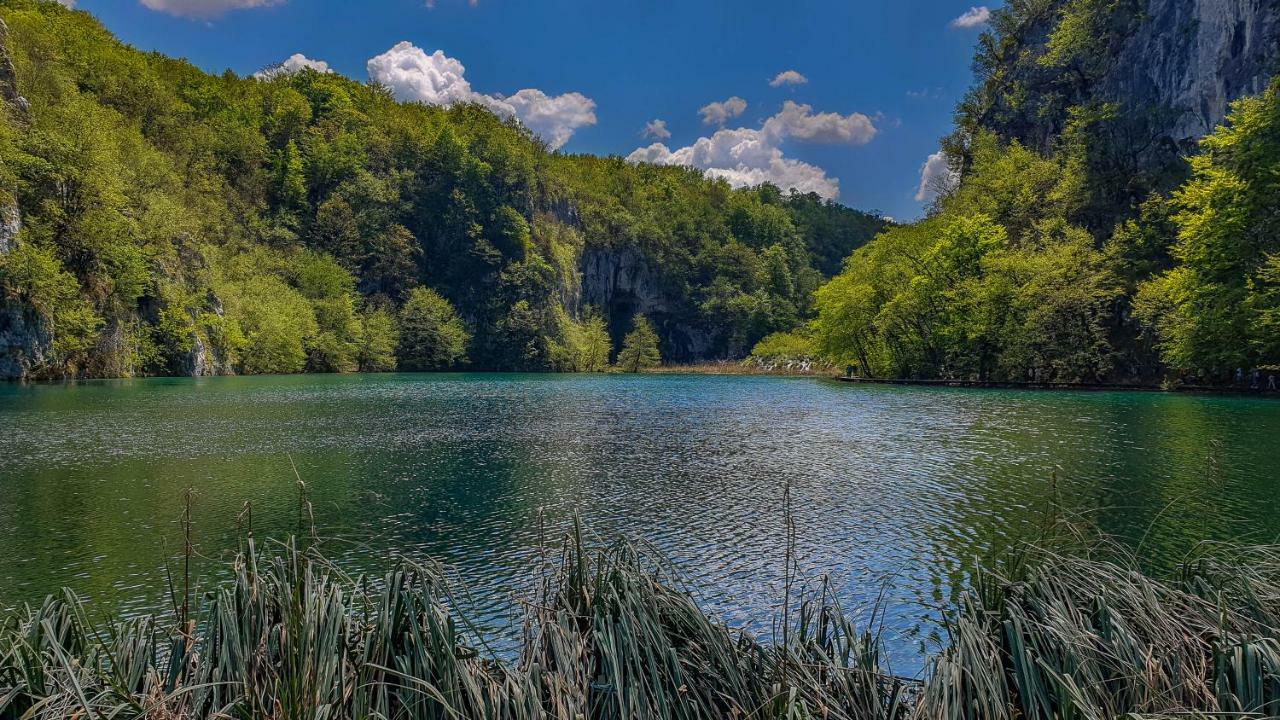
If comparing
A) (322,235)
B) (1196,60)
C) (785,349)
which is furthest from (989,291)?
(322,235)

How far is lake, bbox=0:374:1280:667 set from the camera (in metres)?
9.31

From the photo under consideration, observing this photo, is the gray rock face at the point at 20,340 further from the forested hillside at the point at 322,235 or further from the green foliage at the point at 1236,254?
the green foliage at the point at 1236,254

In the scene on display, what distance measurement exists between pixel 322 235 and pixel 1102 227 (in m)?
87.3

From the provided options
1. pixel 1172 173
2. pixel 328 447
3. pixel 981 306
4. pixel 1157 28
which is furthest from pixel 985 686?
pixel 1157 28

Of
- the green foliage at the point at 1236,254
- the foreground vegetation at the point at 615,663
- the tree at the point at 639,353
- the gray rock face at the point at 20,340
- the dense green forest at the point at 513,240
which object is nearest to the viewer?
the foreground vegetation at the point at 615,663

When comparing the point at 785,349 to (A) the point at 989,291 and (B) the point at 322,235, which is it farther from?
(B) the point at 322,235

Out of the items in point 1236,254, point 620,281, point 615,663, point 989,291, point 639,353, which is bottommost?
point 615,663

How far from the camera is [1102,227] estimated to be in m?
50.4

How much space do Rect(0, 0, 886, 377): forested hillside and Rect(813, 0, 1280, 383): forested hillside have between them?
53.0 meters

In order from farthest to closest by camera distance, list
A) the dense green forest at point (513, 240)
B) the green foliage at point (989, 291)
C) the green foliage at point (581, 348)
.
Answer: the green foliage at point (581, 348) < the green foliage at point (989, 291) < the dense green forest at point (513, 240)

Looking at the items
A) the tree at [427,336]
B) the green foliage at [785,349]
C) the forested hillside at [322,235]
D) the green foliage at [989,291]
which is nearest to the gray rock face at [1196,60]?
the green foliage at [989,291]

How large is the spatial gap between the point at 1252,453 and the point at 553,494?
18209 mm

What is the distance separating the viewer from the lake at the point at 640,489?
30.6 feet

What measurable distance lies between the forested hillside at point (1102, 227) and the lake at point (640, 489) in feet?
33.5
